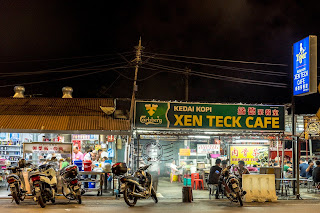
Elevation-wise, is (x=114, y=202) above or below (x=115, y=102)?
below

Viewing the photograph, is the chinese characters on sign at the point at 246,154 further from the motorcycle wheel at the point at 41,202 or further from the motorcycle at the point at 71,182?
the motorcycle wheel at the point at 41,202

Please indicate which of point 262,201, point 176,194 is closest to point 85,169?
point 176,194

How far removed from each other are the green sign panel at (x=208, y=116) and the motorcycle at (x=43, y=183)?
483cm

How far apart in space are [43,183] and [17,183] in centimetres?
110

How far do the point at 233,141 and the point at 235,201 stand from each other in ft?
22.1

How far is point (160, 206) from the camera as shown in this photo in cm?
1259

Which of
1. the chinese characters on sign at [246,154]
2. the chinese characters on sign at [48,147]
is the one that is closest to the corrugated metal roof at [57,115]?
the chinese characters on sign at [48,147]

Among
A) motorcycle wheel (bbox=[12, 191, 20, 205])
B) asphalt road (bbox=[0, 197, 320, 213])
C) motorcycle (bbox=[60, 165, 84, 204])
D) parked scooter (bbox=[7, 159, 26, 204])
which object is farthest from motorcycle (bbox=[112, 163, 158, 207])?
motorcycle wheel (bbox=[12, 191, 20, 205])

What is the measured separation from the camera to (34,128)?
15891 mm

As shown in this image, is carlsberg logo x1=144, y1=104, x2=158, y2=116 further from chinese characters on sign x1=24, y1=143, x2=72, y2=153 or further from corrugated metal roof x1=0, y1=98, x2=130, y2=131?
chinese characters on sign x1=24, y1=143, x2=72, y2=153

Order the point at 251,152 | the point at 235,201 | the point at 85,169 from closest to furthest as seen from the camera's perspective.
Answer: the point at 235,201 → the point at 85,169 → the point at 251,152

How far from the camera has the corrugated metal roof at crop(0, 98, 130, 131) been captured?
52.9ft

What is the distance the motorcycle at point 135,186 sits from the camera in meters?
12.2

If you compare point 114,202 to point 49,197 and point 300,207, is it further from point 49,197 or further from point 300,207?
point 300,207
